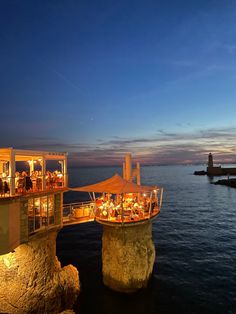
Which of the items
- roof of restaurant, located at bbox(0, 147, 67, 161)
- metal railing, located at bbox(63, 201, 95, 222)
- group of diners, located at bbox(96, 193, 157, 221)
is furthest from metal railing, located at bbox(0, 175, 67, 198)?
group of diners, located at bbox(96, 193, 157, 221)

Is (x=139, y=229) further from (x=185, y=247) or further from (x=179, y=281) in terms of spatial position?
(x=185, y=247)

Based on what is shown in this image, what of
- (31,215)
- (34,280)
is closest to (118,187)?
(31,215)

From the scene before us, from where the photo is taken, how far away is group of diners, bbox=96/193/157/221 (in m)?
17.2

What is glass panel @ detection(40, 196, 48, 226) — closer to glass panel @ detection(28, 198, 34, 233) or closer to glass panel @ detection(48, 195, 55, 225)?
glass panel @ detection(48, 195, 55, 225)

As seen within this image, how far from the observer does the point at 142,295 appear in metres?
17.0

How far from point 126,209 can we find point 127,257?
3.17 m

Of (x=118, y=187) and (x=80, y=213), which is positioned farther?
(x=80, y=213)

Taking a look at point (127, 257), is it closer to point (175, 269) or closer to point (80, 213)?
point (80, 213)

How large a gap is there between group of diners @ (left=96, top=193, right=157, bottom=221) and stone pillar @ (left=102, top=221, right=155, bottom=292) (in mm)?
686

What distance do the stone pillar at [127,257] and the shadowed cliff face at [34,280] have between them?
3243 millimetres

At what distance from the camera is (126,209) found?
57.9 feet

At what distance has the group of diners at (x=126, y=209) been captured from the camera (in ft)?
56.4

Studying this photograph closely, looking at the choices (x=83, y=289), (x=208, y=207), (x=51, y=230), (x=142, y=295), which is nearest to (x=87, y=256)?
(x=83, y=289)

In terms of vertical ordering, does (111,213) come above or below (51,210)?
below
